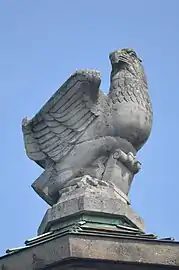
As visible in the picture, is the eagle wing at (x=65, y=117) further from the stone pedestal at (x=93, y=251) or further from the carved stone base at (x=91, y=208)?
the stone pedestal at (x=93, y=251)

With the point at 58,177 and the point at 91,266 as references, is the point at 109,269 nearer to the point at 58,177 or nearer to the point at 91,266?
the point at 91,266

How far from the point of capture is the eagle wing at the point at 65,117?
1259 centimetres

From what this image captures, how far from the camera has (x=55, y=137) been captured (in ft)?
42.1

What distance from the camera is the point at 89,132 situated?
494 inches

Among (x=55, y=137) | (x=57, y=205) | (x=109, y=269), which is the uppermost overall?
(x=55, y=137)

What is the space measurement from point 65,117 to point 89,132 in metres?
0.46

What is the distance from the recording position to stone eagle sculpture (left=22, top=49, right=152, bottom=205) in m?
12.4

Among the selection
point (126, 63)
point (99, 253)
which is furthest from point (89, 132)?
point (99, 253)

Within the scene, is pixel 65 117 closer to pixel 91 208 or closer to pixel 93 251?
pixel 91 208

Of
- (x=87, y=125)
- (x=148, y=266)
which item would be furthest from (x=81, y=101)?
(x=148, y=266)

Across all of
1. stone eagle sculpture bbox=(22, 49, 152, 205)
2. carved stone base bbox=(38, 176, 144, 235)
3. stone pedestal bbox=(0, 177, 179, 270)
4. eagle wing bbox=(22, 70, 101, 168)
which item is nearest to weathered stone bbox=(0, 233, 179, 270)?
stone pedestal bbox=(0, 177, 179, 270)

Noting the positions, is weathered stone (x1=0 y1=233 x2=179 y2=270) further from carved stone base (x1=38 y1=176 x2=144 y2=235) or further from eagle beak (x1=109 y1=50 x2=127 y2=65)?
eagle beak (x1=109 y1=50 x2=127 y2=65)

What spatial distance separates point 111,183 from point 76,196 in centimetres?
63

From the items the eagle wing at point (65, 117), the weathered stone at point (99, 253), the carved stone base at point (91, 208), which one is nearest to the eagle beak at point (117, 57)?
the eagle wing at point (65, 117)
